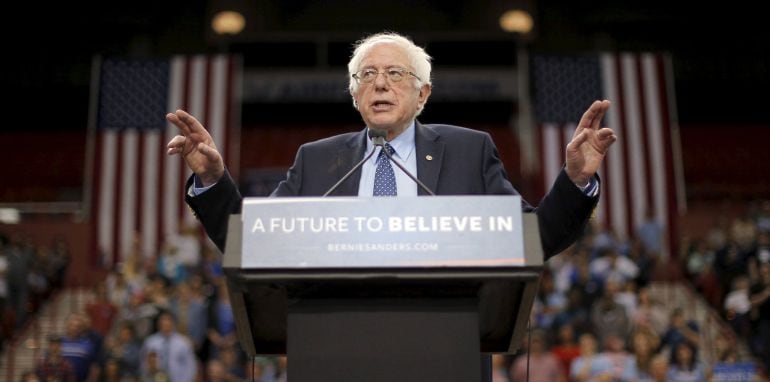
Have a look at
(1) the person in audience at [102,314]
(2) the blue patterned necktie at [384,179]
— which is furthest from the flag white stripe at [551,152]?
(2) the blue patterned necktie at [384,179]

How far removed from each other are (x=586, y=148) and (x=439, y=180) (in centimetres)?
36

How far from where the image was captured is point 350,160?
2.68 m

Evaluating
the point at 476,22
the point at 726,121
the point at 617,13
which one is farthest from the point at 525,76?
the point at 726,121

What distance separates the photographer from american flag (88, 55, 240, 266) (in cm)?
1438

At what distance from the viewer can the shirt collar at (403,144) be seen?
271 cm

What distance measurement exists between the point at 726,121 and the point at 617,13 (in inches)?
110

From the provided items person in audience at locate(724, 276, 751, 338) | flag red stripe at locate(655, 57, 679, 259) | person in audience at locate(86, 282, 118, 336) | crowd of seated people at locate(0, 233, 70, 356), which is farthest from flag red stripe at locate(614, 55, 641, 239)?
crowd of seated people at locate(0, 233, 70, 356)

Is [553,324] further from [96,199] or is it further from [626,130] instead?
[96,199]

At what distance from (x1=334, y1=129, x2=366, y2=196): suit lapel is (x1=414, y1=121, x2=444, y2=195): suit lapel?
0.14 metres

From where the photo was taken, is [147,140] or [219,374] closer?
[219,374]

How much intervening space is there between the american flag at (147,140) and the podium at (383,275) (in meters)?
12.2

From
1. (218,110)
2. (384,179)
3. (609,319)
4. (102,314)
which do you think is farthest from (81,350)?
(384,179)

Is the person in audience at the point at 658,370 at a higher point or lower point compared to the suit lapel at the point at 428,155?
lower

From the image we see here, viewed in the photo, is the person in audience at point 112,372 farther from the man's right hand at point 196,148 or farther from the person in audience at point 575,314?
the man's right hand at point 196,148
